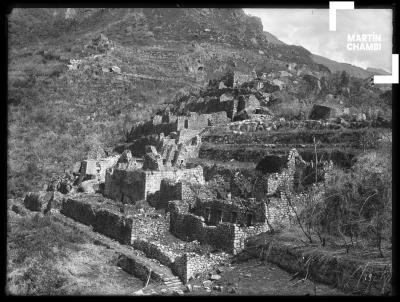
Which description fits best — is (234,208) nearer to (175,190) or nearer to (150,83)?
(175,190)

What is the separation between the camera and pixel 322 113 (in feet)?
68.7

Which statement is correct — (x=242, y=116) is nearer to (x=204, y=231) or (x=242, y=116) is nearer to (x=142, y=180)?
(x=142, y=180)

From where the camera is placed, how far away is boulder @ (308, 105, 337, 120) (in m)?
20.7

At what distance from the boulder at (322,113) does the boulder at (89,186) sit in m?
9.42

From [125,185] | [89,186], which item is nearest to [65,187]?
[89,186]

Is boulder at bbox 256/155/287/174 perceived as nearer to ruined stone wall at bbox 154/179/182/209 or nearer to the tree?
ruined stone wall at bbox 154/179/182/209

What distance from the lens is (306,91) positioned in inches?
1088

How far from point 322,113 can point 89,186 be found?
1016 cm

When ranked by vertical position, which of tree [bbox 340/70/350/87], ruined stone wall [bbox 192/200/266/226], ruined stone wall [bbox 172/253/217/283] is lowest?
ruined stone wall [bbox 172/253/217/283]

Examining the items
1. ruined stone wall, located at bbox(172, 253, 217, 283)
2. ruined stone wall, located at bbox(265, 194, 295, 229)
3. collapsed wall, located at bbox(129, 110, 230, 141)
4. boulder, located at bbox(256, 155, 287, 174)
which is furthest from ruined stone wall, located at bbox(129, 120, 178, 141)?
ruined stone wall, located at bbox(172, 253, 217, 283)

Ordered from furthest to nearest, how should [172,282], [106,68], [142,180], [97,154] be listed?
[106,68], [97,154], [142,180], [172,282]

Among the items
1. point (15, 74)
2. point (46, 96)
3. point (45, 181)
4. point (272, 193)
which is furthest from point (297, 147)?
point (15, 74)

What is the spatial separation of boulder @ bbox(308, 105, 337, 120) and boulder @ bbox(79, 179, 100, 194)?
9420 mm

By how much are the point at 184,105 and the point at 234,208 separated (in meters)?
17.7
